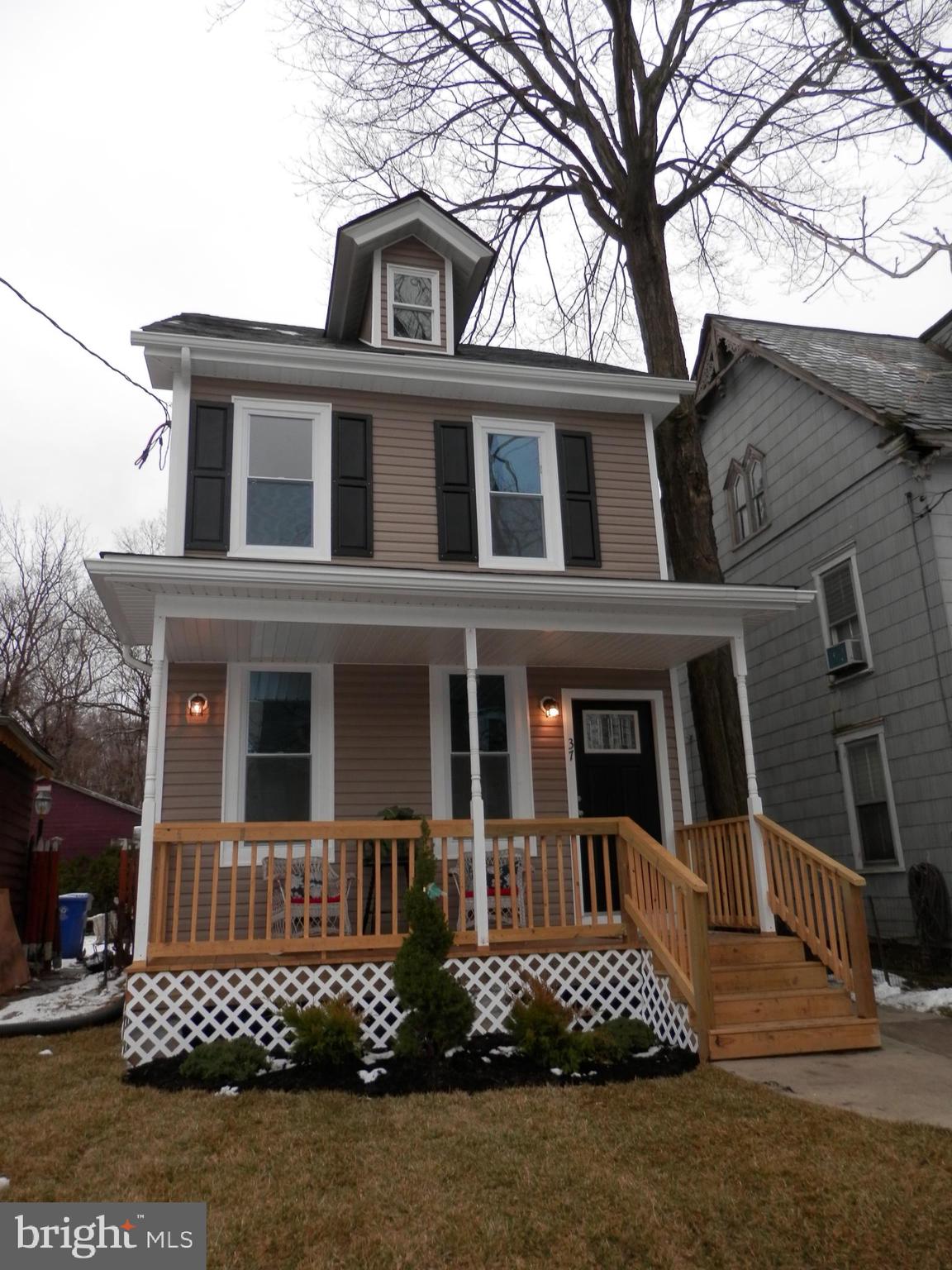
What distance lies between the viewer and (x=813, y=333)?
14.6 m

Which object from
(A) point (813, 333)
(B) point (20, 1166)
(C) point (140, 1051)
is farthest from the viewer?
(A) point (813, 333)

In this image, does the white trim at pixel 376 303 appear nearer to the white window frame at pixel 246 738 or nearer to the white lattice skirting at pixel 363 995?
the white window frame at pixel 246 738

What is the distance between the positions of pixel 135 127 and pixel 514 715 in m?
8.10

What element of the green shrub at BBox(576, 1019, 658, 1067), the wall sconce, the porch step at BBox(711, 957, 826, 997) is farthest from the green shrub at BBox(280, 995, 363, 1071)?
the wall sconce

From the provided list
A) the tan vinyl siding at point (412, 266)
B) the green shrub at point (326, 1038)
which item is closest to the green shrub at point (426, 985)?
the green shrub at point (326, 1038)

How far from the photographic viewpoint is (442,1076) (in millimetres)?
5801

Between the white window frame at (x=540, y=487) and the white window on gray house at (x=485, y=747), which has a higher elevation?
the white window frame at (x=540, y=487)

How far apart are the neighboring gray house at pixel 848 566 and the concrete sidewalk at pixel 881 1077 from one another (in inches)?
127

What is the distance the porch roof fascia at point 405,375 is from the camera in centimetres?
866

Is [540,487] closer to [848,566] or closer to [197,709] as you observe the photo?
[197,709]

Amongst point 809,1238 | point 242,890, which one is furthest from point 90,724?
point 809,1238

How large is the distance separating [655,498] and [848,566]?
2931 mm

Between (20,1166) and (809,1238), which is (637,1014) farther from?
(20,1166)

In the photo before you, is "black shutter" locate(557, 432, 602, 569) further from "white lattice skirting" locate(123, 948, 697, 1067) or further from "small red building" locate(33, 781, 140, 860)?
"small red building" locate(33, 781, 140, 860)
